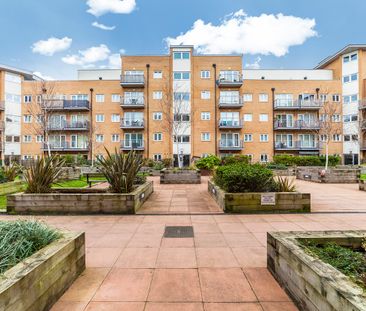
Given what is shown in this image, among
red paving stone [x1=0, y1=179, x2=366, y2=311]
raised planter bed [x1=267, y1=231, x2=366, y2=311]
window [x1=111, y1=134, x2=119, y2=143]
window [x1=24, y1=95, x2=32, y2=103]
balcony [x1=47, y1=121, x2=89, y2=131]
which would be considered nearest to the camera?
raised planter bed [x1=267, y1=231, x2=366, y2=311]

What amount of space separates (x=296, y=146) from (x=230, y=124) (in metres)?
10.0

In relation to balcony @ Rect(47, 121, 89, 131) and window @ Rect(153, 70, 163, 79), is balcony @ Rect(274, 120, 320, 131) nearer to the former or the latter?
window @ Rect(153, 70, 163, 79)

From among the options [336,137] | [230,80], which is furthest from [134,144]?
[336,137]

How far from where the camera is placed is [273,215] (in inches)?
274

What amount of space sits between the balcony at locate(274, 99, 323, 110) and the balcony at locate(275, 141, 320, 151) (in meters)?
4.95

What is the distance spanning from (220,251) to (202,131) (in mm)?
28735

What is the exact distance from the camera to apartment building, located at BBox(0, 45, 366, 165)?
32344mm

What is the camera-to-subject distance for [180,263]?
3.83m

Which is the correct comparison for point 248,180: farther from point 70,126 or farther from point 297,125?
point 70,126

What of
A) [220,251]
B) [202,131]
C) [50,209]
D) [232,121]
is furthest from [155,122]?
[220,251]

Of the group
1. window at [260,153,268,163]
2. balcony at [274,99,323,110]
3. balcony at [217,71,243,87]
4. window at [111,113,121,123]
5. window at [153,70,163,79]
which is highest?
window at [153,70,163,79]

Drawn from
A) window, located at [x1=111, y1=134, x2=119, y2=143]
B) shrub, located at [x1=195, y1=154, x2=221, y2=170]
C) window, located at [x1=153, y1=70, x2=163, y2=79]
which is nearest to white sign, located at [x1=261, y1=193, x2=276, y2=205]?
shrub, located at [x1=195, y1=154, x2=221, y2=170]

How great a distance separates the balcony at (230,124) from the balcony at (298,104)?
5.73 m

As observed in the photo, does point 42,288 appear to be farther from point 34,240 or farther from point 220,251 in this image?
point 220,251
